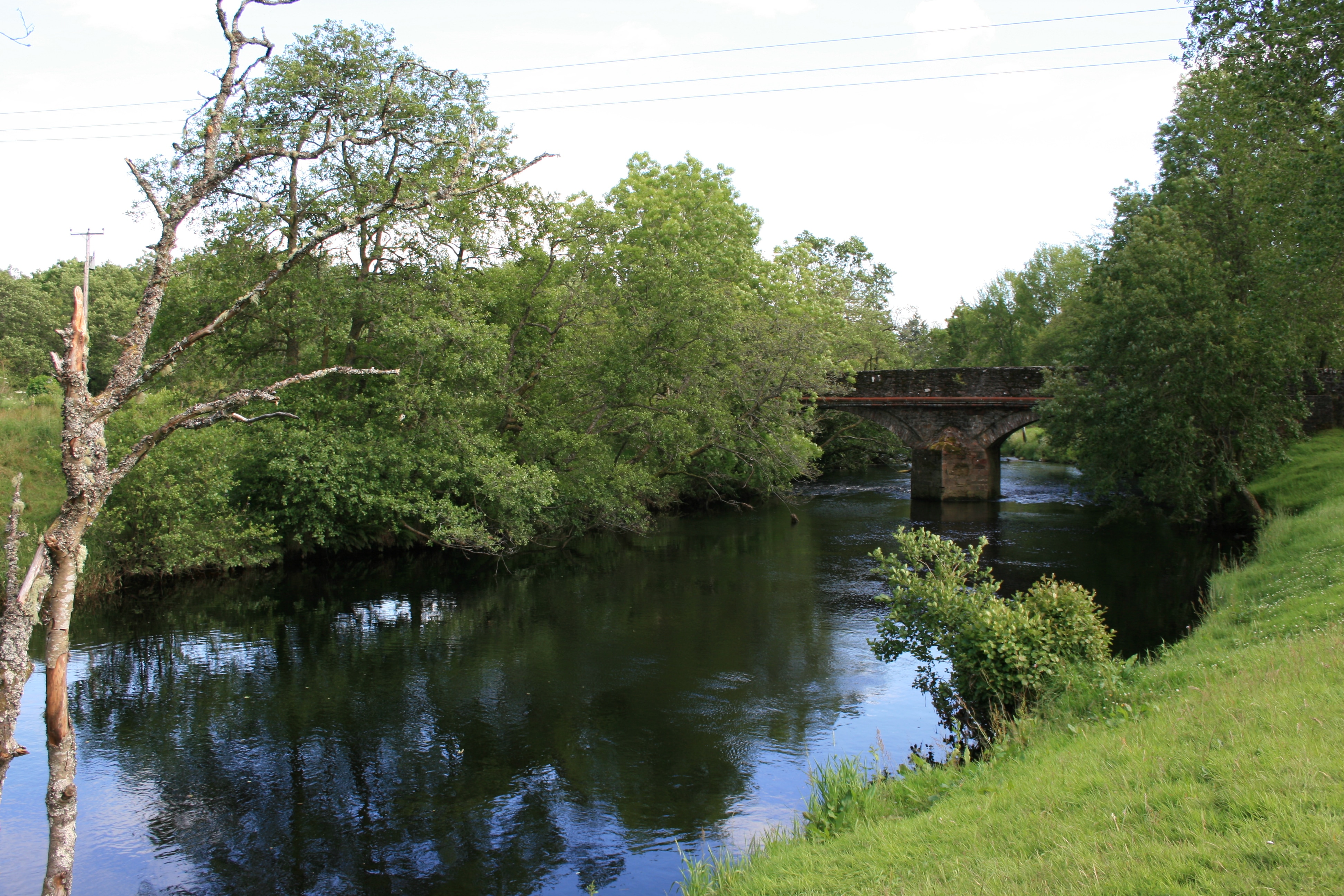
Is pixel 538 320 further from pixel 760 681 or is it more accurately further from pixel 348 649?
pixel 760 681

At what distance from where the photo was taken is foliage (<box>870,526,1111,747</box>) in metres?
9.71

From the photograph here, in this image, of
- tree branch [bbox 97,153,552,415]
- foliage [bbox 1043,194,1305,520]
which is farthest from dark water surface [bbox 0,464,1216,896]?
tree branch [bbox 97,153,552,415]

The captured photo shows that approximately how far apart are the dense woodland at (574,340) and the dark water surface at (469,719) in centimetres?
230

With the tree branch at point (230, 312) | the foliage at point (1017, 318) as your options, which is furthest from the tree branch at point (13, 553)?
the foliage at point (1017, 318)

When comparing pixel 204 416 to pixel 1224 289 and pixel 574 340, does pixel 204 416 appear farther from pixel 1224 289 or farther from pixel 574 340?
pixel 1224 289

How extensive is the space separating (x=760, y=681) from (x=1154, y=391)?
15.8m

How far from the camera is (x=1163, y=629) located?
1530 cm

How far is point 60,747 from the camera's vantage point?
5.38 metres

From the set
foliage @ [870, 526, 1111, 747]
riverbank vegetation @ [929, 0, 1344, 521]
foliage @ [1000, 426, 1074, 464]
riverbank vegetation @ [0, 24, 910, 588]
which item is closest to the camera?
foliage @ [870, 526, 1111, 747]

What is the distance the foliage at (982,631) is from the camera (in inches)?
382

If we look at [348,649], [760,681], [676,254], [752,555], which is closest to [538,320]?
[676,254]

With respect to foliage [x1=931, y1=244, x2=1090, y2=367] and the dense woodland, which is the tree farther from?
foliage [x1=931, y1=244, x2=1090, y2=367]

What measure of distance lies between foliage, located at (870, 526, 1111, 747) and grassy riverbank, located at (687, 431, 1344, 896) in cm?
62

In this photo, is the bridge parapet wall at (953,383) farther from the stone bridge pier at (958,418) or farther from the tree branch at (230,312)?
the tree branch at (230,312)
